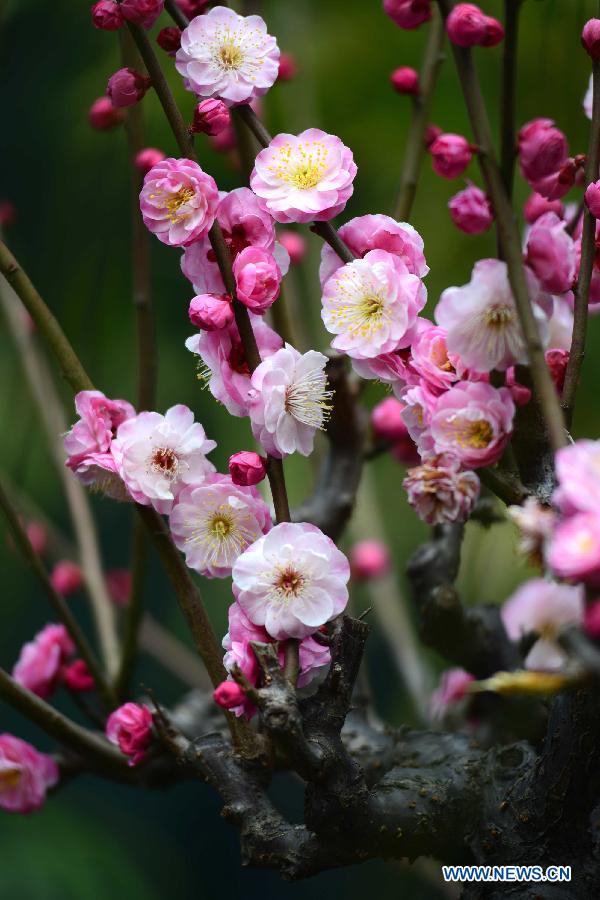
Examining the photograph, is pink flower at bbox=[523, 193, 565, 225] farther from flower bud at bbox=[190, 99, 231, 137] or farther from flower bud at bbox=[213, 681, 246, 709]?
flower bud at bbox=[213, 681, 246, 709]

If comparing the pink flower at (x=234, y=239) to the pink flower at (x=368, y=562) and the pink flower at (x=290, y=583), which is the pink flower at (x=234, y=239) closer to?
the pink flower at (x=290, y=583)

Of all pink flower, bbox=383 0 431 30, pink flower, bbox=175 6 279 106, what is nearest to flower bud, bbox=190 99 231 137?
pink flower, bbox=175 6 279 106

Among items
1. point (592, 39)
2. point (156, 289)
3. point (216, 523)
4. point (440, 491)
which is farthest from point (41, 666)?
point (156, 289)

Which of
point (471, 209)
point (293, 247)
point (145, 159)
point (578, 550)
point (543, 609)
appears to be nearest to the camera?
point (578, 550)

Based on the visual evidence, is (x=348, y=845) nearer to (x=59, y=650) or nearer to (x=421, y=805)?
(x=421, y=805)

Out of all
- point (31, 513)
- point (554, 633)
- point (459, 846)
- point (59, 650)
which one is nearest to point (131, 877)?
point (31, 513)

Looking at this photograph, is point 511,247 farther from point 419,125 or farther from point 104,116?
point 104,116

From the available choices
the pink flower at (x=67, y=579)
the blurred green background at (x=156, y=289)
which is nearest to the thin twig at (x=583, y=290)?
the blurred green background at (x=156, y=289)
